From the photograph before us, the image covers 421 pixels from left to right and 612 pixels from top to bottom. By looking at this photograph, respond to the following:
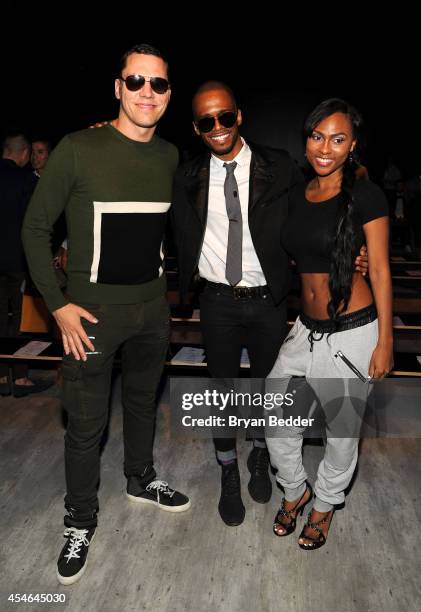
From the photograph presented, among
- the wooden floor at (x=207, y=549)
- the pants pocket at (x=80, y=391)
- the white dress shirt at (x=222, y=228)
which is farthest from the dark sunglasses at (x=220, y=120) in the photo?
the wooden floor at (x=207, y=549)

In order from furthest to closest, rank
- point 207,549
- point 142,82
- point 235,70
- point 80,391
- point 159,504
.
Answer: point 235,70 → point 159,504 → point 207,549 → point 80,391 → point 142,82

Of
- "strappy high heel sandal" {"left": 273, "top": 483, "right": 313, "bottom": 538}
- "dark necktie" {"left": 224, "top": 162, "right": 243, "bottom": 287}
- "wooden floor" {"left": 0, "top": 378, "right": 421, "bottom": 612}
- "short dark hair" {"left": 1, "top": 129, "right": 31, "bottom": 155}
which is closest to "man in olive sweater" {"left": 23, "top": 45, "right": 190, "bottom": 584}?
"wooden floor" {"left": 0, "top": 378, "right": 421, "bottom": 612}

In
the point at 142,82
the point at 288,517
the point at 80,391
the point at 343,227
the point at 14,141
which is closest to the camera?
the point at 343,227

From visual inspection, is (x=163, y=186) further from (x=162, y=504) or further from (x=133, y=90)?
(x=162, y=504)

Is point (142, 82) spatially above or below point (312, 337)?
above

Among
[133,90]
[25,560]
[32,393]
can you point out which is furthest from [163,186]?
[32,393]

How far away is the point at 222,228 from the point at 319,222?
1.94 feet

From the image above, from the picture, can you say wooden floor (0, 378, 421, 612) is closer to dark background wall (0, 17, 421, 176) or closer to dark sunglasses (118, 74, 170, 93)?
dark sunglasses (118, 74, 170, 93)

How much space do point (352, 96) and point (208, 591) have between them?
38.9 ft

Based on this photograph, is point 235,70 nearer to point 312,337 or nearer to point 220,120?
point 220,120

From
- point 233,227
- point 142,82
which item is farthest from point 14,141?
point 233,227

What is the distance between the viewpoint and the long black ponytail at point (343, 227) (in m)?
2.11

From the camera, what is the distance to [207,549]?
2539mm

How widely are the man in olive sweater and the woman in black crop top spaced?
0.69m
